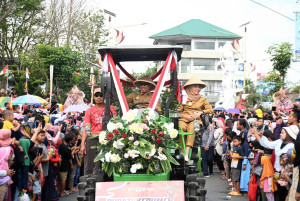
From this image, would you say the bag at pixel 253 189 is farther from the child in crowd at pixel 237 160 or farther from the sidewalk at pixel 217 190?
the child in crowd at pixel 237 160

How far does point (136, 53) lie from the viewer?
358 inches

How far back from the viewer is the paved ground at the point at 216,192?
12.5 metres

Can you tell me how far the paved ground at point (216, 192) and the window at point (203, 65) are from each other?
52640 mm

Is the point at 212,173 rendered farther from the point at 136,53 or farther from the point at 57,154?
the point at 136,53

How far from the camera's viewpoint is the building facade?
67.1m

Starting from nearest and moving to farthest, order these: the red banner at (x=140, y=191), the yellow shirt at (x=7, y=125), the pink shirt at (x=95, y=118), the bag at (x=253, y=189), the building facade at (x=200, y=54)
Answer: the red banner at (x=140, y=191) < the pink shirt at (x=95, y=118) < the yellow shirt at (x=7, y=125) < the bag at (x=253, y=189) < the building facade at (x=200, y=54)

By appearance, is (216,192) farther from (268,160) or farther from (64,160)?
(64,160)

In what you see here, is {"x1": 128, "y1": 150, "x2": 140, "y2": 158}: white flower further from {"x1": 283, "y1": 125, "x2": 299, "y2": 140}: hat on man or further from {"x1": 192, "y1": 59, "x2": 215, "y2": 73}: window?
{"x1": 192, "y1": 59, "x2": 215, "y2": 73}: window

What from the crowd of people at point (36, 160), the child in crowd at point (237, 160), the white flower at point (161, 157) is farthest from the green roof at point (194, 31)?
the white flower at point (161, 157)

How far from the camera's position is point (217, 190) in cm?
1382

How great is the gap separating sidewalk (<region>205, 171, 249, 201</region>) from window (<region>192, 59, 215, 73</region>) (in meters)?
52.1

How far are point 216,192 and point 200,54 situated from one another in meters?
55.6

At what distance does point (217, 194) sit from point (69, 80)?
28215 mm

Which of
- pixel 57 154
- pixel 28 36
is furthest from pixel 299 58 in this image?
pixel 28 36
